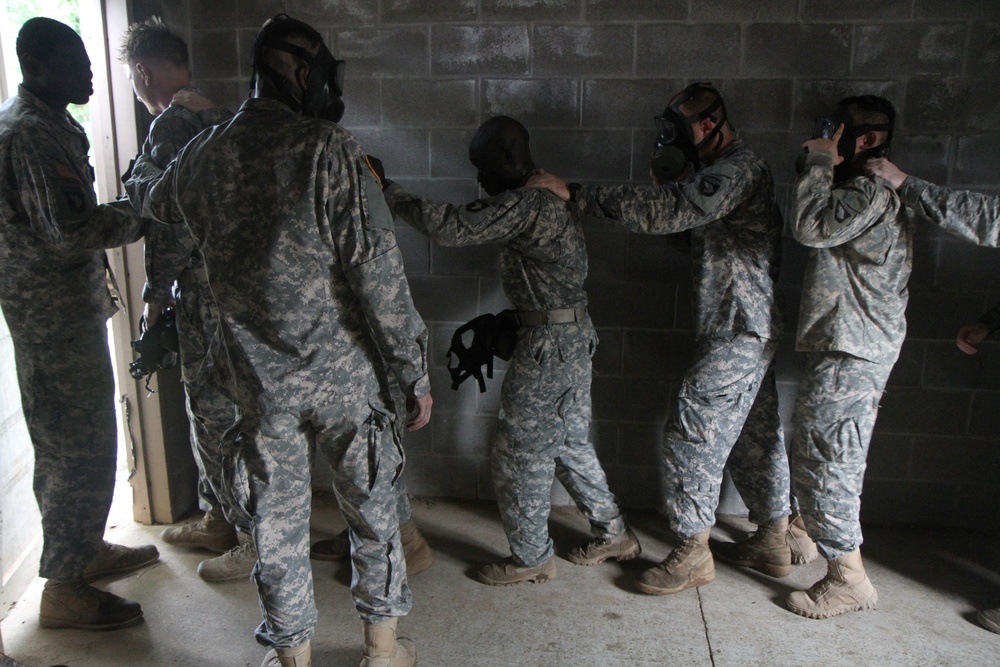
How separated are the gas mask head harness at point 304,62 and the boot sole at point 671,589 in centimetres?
202

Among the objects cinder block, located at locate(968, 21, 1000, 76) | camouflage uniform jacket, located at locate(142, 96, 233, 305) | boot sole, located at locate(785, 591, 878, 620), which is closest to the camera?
camouflage uniform jacket, located at locate(142, 96, 233, 305)

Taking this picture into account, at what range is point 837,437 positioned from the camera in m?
2.60

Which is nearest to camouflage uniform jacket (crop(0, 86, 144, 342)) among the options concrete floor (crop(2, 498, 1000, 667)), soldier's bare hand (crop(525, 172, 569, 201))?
concrete floor (crop(2, 498, 1000, 667))

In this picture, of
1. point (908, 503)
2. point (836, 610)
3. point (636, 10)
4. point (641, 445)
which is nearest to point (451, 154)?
point (636, 10)

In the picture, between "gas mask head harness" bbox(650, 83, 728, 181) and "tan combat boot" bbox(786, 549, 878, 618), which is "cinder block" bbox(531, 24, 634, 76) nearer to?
"gas mask head harness" bbox(650, 83, 728, 181)

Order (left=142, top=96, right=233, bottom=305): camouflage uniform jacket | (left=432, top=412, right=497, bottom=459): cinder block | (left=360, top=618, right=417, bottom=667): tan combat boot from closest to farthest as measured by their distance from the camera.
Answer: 1. (left=360, top=618, right=417, bottom=667): tan combat boot
2. (left=142, top=96, right=233, bottom=305): camouflage uniform jacket
3. (left=432, top=412, right=497, bottom=459): cinder block

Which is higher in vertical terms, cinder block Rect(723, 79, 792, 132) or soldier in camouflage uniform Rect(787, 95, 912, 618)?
cinder block Rect(723, 79, 792, 132)

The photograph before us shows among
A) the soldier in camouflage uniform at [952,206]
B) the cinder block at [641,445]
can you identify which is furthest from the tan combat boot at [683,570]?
the soldier in camouflage uniform at [952,206]

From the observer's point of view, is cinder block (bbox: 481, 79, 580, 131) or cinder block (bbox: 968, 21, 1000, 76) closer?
cinder block (bbox: 968, 21, 1000, 76)

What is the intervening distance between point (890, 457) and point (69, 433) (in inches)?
130

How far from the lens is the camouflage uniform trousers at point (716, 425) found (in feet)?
8.96

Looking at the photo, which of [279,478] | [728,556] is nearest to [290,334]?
[279,478]

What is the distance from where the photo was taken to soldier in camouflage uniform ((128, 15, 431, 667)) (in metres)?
1.90

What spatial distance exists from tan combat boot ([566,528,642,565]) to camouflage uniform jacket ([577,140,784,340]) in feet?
2.98
